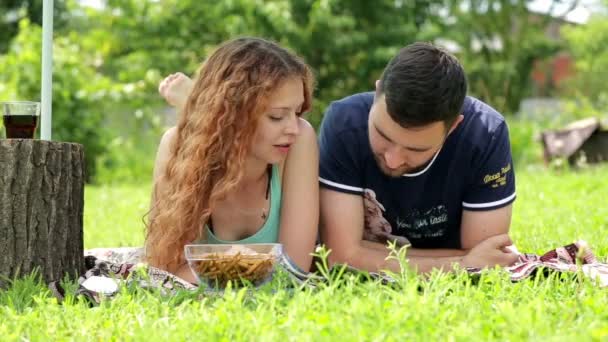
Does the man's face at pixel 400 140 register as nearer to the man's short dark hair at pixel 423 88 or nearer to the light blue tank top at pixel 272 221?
the man's short dark hair at pixel 423 88

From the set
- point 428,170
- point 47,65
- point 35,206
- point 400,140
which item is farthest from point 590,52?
point 35,206

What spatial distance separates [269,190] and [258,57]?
0.60 m

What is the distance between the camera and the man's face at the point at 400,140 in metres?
3.36

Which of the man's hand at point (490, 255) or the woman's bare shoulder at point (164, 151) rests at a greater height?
the woman's bare shoulder at point (164, 151)

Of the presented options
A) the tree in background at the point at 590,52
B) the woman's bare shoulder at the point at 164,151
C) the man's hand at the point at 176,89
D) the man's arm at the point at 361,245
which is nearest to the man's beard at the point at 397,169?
the man's arm at the point at 361,245

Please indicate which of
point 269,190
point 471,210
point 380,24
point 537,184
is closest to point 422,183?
point 471,210

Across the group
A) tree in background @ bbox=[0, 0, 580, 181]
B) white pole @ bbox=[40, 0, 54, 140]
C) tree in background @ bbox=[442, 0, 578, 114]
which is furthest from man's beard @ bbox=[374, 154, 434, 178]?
tree in background @ bbox=[442, 0, 578, 114]

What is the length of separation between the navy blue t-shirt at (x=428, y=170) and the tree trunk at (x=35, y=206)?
1091 mm

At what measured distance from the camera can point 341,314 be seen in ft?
8.06

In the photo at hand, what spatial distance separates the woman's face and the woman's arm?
0.10 metres

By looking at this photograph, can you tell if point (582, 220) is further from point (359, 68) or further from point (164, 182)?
point (359, 68)

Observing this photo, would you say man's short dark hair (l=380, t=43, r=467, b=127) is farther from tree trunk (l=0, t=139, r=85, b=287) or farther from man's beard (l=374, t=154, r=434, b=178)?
tree trunk (l=0, t=139, r=85, b=287)

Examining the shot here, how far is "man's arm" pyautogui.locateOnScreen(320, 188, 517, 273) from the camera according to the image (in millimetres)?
3604

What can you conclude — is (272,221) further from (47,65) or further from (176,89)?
(47,65)
